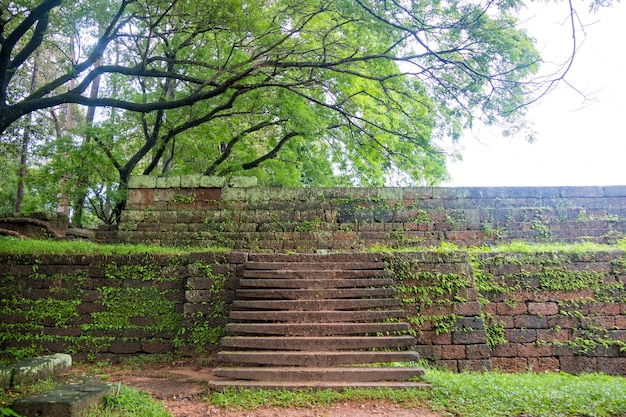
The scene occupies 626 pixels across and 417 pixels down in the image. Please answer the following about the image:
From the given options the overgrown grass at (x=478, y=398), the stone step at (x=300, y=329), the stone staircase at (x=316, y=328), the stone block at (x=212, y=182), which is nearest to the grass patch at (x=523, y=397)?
the overgrown grass at (x=478, y=398)

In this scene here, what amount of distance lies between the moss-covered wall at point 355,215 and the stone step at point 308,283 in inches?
90.3

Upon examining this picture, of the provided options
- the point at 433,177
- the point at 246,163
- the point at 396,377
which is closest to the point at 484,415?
Answer: the point at 396,377

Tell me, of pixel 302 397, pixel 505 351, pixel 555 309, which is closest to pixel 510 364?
pixel 505 351

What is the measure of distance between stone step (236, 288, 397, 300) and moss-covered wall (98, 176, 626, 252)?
2471 mm

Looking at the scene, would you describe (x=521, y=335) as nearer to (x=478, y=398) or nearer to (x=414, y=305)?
(x=414, y=305)

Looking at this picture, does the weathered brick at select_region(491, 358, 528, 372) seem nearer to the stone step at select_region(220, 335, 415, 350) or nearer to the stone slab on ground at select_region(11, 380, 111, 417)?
the stone step at select_region(220, 335, 415, 350)

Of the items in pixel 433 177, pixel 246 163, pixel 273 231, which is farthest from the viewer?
pixel 246 163

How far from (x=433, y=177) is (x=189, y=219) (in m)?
6.74

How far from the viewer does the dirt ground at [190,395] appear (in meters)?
3.91

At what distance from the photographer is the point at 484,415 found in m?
3.75

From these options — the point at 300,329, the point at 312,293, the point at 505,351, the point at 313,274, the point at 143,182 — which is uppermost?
the point at 143,182

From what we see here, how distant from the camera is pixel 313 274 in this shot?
20.0 feet

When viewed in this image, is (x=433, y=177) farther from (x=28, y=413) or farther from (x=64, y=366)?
(x=28, y=413)

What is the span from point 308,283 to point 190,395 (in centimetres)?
214
